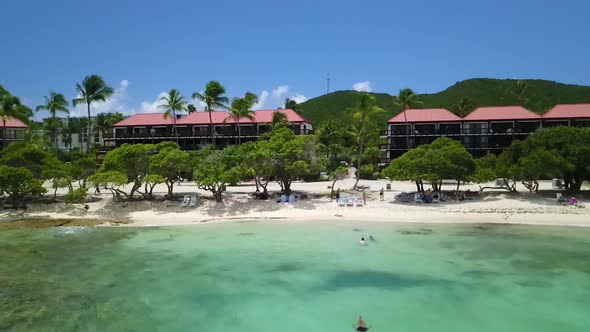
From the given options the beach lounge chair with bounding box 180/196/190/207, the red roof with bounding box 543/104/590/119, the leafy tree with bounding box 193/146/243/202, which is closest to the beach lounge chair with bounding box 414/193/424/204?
the leafy tree with bounding box 193/146/243/202

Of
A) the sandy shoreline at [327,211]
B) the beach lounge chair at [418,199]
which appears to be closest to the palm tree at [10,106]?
the sandy shoreline at [327,211]

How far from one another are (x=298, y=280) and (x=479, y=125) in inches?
1881

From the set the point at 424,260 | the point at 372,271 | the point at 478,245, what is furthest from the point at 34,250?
the point at 478,245

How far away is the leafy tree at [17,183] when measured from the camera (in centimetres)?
3116

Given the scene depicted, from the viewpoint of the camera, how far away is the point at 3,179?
30984mm

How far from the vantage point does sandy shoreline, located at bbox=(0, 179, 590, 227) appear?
1142 inches

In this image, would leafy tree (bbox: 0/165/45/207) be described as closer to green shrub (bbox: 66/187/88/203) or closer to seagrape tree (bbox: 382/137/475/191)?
green shrub (bbox: 66/187/88/203)

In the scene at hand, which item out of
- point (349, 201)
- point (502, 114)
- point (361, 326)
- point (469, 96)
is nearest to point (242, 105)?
point (349, 201)

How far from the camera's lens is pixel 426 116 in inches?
2370

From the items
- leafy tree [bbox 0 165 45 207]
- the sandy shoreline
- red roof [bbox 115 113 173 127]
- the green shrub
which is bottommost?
the sandy shoreline

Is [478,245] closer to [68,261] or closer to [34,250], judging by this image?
[68,261]

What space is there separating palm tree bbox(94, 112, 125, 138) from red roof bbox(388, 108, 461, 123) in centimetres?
4617

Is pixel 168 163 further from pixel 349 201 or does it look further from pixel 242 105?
pixel 242 105

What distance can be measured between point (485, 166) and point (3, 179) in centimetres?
3580
